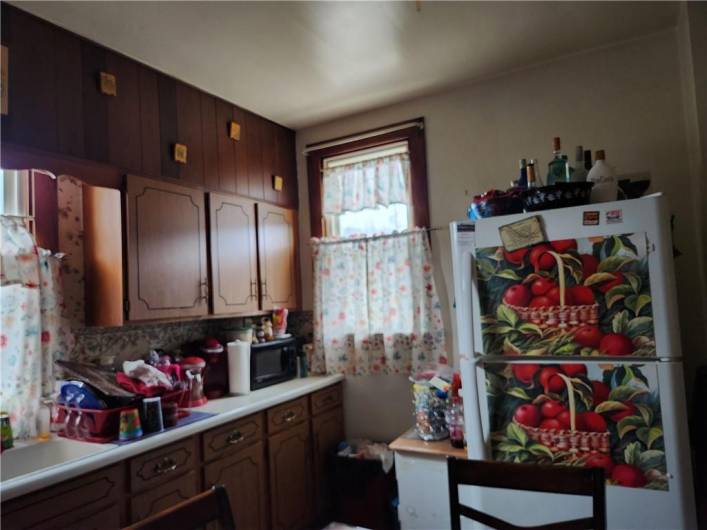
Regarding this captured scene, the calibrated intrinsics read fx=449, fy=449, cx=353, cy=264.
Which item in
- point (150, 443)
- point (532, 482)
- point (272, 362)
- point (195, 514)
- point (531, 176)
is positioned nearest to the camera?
point (195, 514)

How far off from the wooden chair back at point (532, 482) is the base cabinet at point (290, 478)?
128 cm

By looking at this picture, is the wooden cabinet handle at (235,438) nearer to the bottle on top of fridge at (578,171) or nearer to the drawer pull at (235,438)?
the drawer pull at (235,438)

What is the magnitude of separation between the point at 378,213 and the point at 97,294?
1658mm

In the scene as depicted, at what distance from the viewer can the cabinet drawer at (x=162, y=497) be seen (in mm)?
1647

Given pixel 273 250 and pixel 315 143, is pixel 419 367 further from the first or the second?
pixel 315 143

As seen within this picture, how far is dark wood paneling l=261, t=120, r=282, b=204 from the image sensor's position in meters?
2.92

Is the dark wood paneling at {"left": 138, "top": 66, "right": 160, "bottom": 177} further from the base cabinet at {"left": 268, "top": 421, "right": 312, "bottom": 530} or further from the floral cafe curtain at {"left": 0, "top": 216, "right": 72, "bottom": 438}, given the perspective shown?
the base cabinet at {"left": 268, "top": 421, "right": 312, "bottom": 530}

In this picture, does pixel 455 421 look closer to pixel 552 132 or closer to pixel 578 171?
pixel 578 171

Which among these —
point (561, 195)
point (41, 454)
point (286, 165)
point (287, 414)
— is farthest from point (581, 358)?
point (286, 165)

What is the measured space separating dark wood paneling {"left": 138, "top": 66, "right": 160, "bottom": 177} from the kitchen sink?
1.22 metres

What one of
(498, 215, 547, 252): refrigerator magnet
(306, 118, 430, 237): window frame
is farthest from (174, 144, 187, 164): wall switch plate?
(498, 215, 547, 252): refrigerator magnet

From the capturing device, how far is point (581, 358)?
146 centimetres

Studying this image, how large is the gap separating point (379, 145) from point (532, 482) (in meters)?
2.18

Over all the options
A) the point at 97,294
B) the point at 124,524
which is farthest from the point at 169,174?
the point at 124,524
